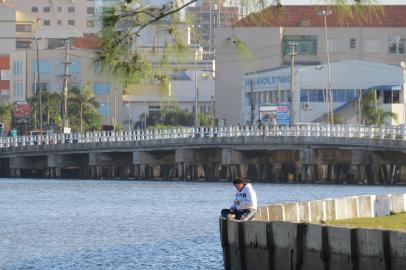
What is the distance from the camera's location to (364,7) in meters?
23.4

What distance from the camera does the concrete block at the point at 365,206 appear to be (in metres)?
43.9

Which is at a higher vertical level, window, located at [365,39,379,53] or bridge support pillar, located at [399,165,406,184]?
window, located at [365,39,379,53]

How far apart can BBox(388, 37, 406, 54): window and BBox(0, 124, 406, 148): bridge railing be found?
49.4 metres

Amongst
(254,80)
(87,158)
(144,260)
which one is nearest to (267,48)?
(254,80)

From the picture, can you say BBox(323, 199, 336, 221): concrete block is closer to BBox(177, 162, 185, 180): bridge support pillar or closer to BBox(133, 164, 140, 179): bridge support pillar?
BBox(177, 162, 185, 180): bridge support pillar

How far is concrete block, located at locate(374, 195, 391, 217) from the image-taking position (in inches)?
1748

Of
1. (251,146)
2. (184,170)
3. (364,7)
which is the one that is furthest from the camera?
(184,170)

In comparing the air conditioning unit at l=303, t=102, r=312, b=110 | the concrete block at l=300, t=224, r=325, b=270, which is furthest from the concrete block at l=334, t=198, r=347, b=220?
the air conditioning unit at l=303, t=102, r=312, b=110

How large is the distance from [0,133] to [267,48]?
2959 centimetres

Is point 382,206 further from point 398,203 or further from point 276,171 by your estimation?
point 276,171

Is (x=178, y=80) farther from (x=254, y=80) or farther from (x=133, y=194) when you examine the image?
(x=133, y=194)

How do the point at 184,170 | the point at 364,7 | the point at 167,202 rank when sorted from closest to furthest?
1. the point at 364,7
2. the point at 167,202
3. the point at 184,170

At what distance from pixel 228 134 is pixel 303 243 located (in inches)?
2821

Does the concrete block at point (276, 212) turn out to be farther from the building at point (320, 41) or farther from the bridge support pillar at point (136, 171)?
the building at point (320, 41)
